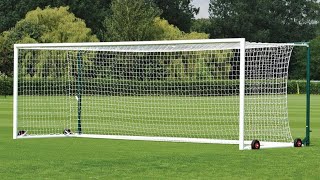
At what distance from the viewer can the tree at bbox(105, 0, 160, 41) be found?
7531 cm

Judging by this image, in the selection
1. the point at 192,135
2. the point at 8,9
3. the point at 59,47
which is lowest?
the point at 192,135

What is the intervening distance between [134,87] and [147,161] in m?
26.7

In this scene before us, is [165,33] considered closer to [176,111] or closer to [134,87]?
[134,87]

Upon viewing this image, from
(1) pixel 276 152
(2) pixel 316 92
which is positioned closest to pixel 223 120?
(1) pixel 276 152

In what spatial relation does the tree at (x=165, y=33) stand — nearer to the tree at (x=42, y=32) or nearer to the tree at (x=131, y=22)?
the tree at (x=131, y=22)

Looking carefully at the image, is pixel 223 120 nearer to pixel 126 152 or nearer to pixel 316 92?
pixel 126 152

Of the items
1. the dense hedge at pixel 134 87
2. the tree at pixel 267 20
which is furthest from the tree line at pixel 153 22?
the dense hedge at pixel 134 87

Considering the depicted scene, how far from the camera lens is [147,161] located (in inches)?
577

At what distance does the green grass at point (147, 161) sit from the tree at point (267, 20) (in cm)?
9220

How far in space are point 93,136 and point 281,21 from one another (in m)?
97.0

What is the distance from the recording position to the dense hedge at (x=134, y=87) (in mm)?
32984

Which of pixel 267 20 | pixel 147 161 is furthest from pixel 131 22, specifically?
pixel 147 161

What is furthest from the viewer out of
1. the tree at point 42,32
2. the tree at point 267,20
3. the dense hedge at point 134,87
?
the tree at point 267,20

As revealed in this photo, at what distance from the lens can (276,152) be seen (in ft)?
54.6
